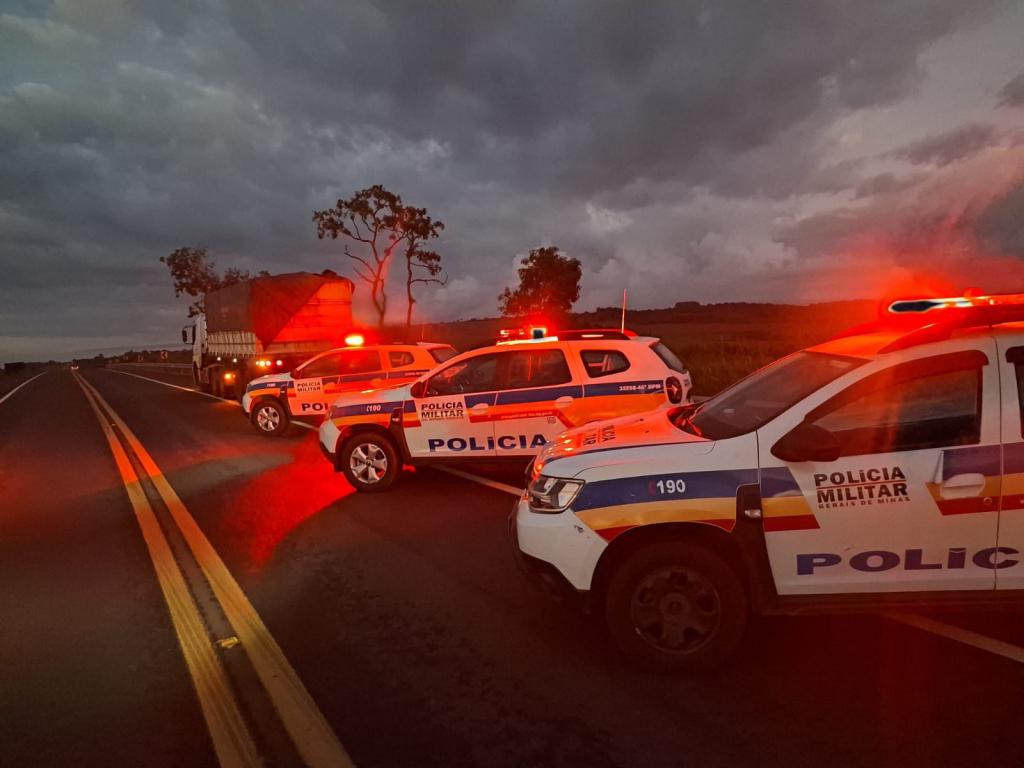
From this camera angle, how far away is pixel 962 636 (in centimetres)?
351

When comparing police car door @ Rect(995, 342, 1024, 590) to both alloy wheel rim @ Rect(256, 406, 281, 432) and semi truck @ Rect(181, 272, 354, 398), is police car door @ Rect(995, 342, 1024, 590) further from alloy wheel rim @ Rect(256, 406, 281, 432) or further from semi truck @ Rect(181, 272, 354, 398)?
semi truck @ Rect(181, 272, 354, 398)

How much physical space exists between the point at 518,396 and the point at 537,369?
1.24 feet

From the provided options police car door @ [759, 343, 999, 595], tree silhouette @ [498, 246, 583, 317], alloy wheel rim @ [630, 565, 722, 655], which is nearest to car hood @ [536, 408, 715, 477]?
police car door @ [759, 343, 999, 595]

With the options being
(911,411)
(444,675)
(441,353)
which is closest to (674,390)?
(911,411)

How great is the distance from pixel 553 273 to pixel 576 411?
3776cm

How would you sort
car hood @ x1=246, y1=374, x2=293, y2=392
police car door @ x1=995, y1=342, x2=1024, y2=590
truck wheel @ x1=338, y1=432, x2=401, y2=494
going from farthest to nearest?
car hood @ x1=246, y1=374, x2=293, y2=392 → truck wheel @ x1=338, y1=432, x2=401, y2=494 → police car door @ x1=995, y1=342, x2=1024, y2=590

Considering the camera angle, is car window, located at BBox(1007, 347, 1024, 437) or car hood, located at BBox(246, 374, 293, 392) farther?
car hood, located at BBox(246, 374, 293, 392)

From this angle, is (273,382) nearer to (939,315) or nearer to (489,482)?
(489,482)

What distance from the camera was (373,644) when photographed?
3.64 meters

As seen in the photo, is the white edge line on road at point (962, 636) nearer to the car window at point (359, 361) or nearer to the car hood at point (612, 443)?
the car hood at point (612, 443)

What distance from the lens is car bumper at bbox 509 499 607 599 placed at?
3281 mm

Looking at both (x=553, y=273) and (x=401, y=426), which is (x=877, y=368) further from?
(x=553, y=273)

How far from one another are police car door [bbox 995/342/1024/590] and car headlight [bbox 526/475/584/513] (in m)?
2.03

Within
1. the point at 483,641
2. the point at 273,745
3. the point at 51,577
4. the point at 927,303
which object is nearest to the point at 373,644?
the point at 483,641
